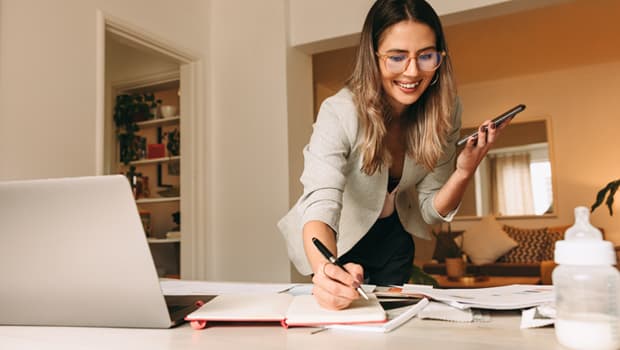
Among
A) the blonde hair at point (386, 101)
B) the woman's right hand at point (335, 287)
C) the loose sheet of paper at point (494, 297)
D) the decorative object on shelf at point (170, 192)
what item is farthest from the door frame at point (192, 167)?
the woman's right hand at point (335, 287)

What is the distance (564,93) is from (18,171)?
220 inches

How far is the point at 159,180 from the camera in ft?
15.6

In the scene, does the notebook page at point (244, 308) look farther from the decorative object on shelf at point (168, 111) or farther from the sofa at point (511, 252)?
the sofa at point (511, 252)

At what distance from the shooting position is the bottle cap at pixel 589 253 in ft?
1.83

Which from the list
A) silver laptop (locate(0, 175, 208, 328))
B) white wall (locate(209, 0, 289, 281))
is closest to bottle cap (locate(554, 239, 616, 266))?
silver laptop (locate(0, 175, 208, 328))

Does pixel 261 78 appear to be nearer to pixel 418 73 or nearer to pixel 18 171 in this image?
pixel 18 171

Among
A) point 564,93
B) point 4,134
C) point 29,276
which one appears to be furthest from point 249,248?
point 564,93

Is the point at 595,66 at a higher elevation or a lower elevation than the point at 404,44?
higher

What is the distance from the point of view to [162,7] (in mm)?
3143

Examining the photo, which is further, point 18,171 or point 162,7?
point 162,7

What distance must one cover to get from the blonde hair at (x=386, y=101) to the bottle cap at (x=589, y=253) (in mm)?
746

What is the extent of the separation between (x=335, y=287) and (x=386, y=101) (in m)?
0.72

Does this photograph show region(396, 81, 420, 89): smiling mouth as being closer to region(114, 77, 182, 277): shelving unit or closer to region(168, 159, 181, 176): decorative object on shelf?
region(114, 77, 182, 277): shelving unit

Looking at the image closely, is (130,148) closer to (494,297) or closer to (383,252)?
(383,252)
